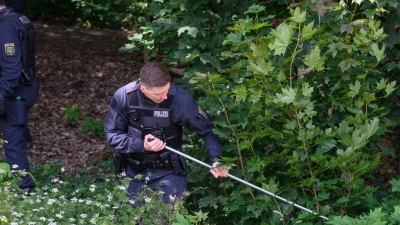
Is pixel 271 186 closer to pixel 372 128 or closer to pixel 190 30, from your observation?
pixel 372 128

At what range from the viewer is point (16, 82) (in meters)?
6.16

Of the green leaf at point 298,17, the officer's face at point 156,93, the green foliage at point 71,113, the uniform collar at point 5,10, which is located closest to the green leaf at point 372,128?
the green leaf at point 298,17

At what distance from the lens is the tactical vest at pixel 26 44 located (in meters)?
6.26

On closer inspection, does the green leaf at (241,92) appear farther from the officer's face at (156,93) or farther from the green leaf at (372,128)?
the green leaf at (372,128)

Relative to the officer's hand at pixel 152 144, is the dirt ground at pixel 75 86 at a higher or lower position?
lower

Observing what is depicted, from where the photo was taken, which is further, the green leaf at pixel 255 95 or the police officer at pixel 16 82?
the police officer at pixel 16 82

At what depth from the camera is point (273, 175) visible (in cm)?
509

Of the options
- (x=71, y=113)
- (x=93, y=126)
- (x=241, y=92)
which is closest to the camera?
(x=241, y=92)

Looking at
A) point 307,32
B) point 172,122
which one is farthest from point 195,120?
point 307,32

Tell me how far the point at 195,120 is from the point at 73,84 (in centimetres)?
573

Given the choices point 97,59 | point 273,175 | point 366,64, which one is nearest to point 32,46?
point 273,175

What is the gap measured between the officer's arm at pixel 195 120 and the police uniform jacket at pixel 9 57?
1912 millimetres

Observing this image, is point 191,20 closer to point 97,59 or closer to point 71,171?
point 71,171

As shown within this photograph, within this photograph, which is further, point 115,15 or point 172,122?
point 115,15
